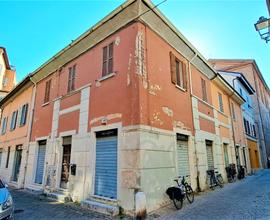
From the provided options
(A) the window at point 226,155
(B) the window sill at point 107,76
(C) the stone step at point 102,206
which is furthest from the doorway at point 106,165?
(A) the window at point 226,155

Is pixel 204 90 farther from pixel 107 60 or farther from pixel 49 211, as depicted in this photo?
pixel 49 211

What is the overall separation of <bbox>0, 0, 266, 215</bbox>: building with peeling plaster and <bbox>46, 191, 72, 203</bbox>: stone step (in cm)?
5

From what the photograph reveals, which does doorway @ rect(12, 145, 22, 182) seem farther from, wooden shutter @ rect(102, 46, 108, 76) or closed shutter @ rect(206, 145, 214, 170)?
closed shutter @ rect(206, 145, 214, 170)

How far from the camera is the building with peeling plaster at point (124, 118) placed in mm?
6637

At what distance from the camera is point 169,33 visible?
8883mm

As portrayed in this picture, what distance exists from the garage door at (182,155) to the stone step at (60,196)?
4671 mm

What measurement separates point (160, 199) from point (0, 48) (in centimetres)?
3072

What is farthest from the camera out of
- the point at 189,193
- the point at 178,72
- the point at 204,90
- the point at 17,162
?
the point at 17,162

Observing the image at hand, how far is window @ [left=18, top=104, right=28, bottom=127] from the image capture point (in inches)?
547

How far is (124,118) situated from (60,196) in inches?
180

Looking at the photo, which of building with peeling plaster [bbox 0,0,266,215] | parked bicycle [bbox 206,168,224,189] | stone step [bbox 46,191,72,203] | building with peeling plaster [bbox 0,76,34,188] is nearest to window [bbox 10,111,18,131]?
building with peeling plaster [bbox 0,76,34,188]

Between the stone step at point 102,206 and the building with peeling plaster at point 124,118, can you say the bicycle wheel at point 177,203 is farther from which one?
the stone step at point 102,206

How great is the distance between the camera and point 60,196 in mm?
8414

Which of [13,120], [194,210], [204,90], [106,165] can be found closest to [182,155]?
[194,210]
